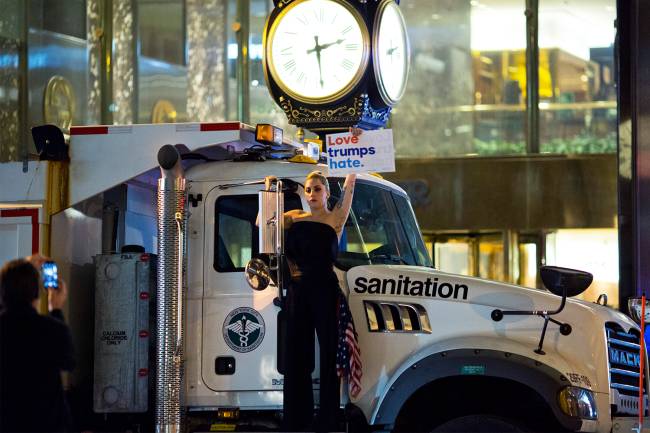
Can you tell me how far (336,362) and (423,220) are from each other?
432 inches

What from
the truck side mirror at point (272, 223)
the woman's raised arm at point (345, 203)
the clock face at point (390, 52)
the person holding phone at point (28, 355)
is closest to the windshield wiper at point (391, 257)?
the woman's raised arm at point (345, 203)

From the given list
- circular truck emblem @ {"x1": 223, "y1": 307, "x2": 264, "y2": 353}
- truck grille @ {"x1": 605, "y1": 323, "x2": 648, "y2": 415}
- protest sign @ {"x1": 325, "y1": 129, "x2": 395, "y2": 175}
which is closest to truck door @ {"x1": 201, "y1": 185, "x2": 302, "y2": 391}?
circular truck emblem @ {"x1": 223, "y1": 307, "x2": 264, "y2": 353}

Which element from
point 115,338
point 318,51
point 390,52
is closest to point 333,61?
point 318,51

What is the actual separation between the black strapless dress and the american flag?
0.06m

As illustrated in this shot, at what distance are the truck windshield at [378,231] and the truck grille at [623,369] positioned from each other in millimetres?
1510

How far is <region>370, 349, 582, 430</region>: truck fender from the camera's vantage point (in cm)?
774

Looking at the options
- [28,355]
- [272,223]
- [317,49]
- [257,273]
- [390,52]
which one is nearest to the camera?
[28,355]

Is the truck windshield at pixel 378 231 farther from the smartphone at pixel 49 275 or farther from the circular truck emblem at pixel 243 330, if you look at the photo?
the smartphone at pixel 49 275

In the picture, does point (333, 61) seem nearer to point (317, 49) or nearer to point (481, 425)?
point (317, 49)

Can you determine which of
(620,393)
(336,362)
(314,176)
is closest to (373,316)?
(336,362)

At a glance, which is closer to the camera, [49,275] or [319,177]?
[49,275]

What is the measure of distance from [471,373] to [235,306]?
1.67 metres

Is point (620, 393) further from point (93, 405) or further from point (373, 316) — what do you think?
point (93, 405)

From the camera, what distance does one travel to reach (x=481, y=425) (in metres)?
7.88
